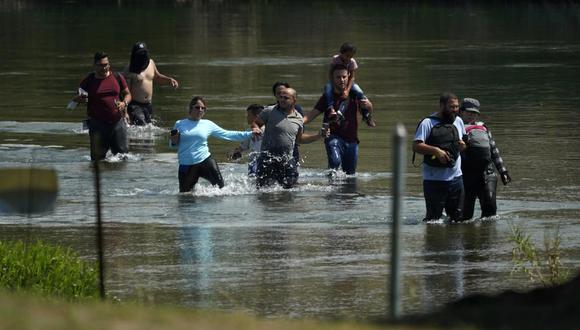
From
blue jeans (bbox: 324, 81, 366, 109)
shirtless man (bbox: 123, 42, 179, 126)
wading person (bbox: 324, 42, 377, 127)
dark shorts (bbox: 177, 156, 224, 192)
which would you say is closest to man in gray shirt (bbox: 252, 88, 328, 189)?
dark shorts (bbox: 177, 156, 224, 192)

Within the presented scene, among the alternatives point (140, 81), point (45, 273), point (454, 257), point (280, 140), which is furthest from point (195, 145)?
point (45, 273)

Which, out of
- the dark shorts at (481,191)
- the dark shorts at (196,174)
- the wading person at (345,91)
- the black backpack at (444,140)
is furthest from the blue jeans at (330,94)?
the black backpack at (444,140)

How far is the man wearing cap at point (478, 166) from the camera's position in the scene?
53.1 feet

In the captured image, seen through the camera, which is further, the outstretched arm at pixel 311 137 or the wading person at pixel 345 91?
the wading person at pixel 345 91

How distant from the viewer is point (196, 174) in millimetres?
18609

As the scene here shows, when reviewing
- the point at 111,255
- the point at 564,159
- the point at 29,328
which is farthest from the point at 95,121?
the point at 29,328

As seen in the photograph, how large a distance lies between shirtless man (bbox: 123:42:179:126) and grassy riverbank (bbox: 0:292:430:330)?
53.3 feet

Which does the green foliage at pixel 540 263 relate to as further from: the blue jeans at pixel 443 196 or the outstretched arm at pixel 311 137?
the outstretched arm at pixel 311 137

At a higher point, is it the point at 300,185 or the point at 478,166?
the point at 478,166

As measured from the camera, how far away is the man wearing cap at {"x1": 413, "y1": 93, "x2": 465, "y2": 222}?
1573 centimetres

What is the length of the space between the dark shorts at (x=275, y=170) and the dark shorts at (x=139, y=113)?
6.09 meters

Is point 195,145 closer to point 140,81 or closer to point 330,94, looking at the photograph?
point 330,94

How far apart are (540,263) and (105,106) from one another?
399 inches

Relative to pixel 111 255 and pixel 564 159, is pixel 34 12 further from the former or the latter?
pixel 111 255
